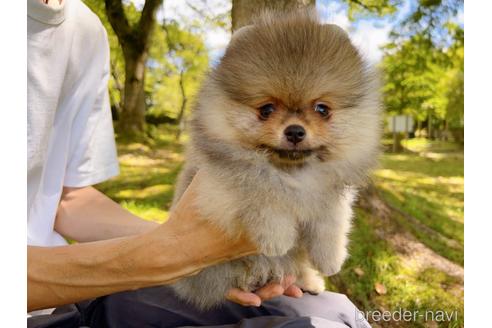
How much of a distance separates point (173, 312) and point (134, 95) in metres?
0.86

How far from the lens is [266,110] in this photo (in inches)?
41.0

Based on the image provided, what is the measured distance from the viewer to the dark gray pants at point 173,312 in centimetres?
139

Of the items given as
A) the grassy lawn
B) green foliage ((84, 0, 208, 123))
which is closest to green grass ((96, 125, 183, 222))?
the grassy lawn

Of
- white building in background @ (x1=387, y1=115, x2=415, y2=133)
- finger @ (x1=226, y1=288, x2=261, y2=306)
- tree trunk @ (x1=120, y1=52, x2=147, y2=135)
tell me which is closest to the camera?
finger @ (x1=226, y1=288, x2=261, y2=306)

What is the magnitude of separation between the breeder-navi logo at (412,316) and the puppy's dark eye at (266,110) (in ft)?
2.76

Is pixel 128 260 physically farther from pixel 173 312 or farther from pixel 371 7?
pixel 371 7

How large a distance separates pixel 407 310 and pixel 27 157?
4.18 feet

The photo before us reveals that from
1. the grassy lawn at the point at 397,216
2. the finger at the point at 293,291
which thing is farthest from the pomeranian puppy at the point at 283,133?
the grassy lawn at the point at 397,216

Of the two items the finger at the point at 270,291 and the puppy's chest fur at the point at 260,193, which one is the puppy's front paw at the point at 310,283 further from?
the puppy's chest fur at the point at 260,193

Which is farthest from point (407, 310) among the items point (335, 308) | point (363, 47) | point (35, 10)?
point (35, 10)

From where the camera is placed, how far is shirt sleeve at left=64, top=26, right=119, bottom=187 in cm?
161

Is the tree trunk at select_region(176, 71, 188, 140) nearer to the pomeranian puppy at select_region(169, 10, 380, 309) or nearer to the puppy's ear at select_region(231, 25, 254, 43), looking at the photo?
the pomeranian puppy at select_region(169, 10, 380, 309)

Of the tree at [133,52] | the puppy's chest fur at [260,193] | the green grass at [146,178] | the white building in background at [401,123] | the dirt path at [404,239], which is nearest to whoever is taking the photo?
the puppy's chest fur at [260,193]

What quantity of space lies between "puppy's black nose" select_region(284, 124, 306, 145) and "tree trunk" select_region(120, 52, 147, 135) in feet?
3.05
